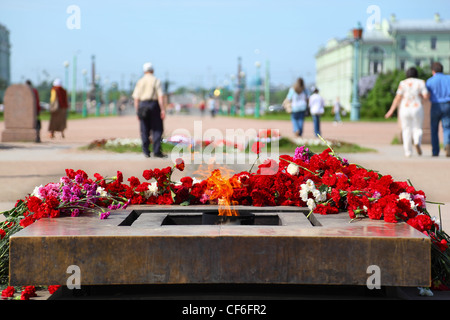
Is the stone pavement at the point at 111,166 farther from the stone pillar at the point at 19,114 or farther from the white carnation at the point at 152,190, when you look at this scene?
the white carnation at the point at 152,190

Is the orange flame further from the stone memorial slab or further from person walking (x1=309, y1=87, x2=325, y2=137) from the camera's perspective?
person walking (x1=309, y1=87, x2=325, y2=137)

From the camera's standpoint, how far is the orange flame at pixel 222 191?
445 centimetres

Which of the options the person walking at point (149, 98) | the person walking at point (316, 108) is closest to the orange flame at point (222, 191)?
the person walking at point (149, 98)

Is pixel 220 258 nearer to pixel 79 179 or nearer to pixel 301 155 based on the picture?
pixel 79 179

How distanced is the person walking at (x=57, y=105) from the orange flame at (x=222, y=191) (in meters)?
16.5

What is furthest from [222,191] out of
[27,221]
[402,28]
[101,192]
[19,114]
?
[402,28]

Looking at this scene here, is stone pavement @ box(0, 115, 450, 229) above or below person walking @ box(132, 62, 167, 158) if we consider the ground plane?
below

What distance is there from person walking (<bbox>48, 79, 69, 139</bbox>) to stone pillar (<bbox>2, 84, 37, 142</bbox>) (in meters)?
1.35

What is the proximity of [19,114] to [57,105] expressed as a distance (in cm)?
162

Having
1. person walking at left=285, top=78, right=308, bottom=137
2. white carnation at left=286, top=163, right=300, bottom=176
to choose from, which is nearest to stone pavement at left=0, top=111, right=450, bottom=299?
white carnation at left=286, top=163, right=300, bottom=176

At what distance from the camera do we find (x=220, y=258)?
11.4 feet

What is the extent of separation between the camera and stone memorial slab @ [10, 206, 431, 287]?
11.4 ft
